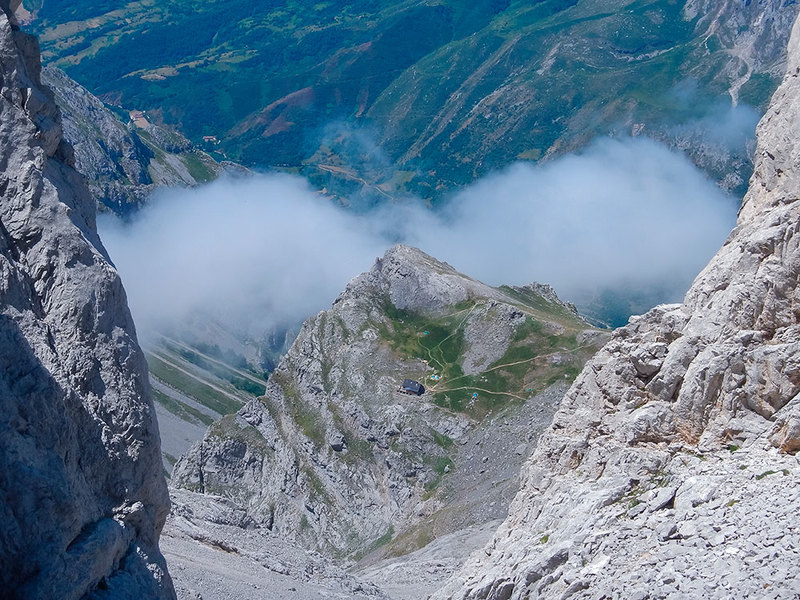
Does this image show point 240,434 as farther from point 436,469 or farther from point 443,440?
point 436,469

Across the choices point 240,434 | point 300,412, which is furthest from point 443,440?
point 240,434

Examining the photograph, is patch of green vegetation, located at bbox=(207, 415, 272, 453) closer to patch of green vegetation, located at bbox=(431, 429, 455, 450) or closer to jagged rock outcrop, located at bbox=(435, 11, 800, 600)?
patch of green vegetation, located at bbox=(431, 429, 455, 450)

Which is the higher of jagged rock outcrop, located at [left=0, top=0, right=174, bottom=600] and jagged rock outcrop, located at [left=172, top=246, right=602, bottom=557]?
jagged rock outcrop, located at [left=172, top=246, right=602, bottom=557]

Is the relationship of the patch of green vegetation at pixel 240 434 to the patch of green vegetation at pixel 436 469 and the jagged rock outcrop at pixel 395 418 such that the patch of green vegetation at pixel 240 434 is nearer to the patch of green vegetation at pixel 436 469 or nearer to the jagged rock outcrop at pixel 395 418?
the jagged rock outcrop at pixel 395 418

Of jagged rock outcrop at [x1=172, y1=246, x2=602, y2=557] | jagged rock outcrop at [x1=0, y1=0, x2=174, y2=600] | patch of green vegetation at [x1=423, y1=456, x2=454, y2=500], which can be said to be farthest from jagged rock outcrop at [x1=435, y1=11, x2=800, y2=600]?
patch of green vegetation at [x1=423, y1=456, x2=454, y2=500]

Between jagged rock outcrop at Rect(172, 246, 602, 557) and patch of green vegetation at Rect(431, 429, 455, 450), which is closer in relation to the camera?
jagged rock outcrop at Rect(172, 246, 602, 557)

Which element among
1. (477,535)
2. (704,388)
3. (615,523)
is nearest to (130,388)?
(615,523)

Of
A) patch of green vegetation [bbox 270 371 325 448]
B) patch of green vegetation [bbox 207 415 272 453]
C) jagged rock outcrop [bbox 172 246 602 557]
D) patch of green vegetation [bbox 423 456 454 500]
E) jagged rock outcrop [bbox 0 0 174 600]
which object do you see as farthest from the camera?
patch of green vegetation [bbox 207 415 272 453]

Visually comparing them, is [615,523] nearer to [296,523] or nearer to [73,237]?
[73,237]
